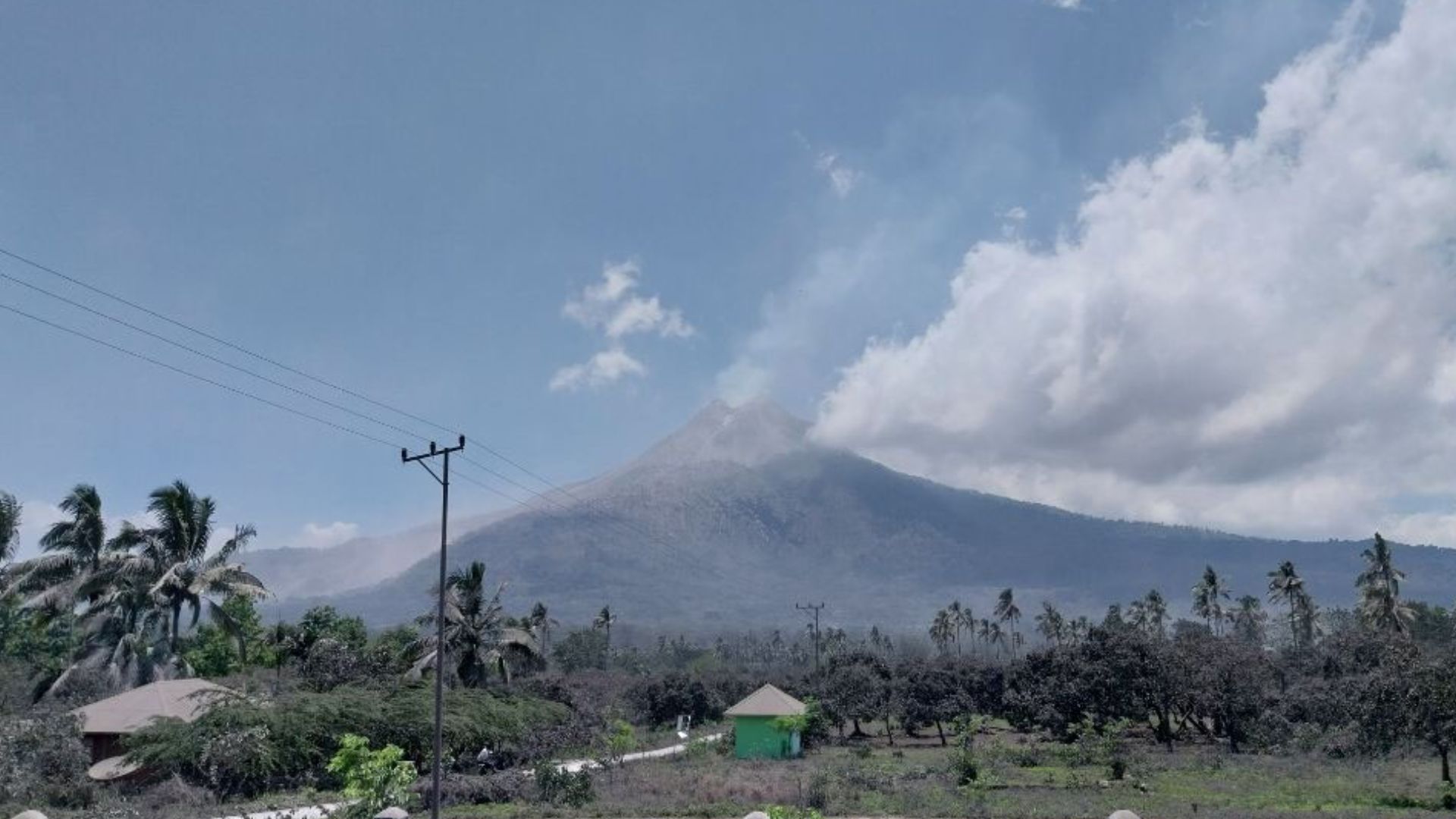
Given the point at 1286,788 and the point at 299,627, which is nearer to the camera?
the point at 1286,788

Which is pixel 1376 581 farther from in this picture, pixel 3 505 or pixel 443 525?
pixel 3 505

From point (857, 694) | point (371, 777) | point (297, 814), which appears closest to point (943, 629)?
point (857, 694)

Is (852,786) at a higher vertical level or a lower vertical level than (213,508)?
lower

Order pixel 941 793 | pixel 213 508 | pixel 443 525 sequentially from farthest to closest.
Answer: pixel 213 508
pixel 941 793
pixel 443 525

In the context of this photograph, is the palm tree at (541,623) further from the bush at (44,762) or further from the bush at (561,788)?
the bush at (44,762)

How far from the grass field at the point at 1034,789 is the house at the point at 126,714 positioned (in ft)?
31.9

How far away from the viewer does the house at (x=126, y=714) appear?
31570 millimetres

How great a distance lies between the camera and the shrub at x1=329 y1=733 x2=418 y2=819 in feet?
79.6

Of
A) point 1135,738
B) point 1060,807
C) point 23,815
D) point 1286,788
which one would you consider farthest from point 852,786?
point 1135,738

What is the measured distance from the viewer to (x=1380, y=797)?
2883 centimetres

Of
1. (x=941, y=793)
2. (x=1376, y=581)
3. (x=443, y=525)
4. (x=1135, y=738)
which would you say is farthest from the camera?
(x=1376, y=581)

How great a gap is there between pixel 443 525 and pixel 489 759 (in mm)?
14545

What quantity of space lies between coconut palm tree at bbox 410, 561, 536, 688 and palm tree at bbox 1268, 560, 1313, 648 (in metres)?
58.1

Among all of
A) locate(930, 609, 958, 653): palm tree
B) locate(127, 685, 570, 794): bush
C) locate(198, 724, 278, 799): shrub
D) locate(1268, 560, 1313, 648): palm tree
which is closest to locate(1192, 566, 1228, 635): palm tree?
locate(1268, 560, 1313, 648): palm tree
